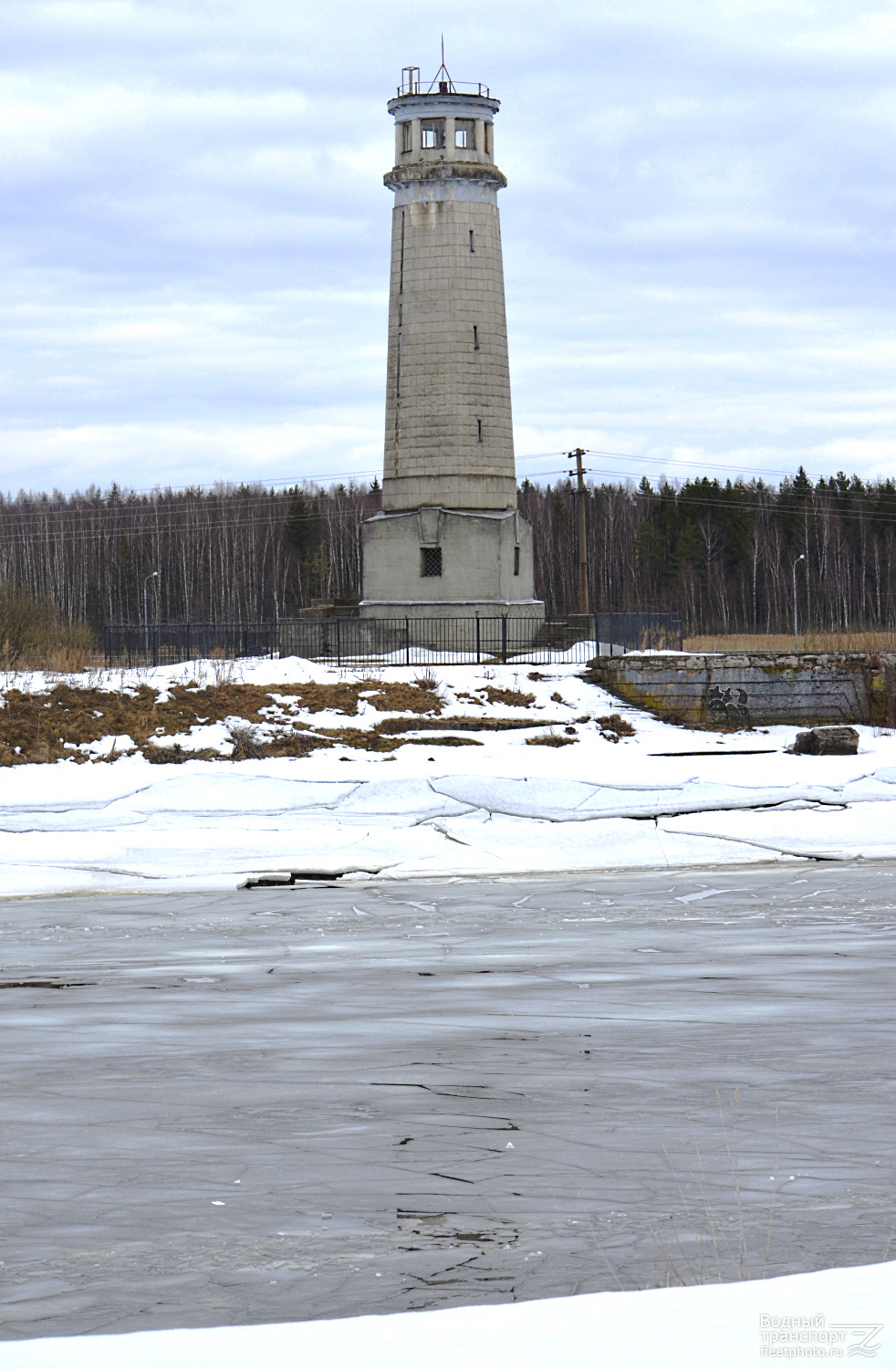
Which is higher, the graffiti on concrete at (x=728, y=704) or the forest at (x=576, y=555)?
the forest at (x=576, y=555)

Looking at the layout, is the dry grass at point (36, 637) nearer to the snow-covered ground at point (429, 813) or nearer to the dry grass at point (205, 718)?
the dry grass at point (205, 718)

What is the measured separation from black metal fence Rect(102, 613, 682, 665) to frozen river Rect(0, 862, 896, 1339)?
23.1 m

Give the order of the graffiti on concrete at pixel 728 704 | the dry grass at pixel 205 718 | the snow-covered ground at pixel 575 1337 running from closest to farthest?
the snow-covered ground at pixel 575 1337 → the dry grass at pixel 205 718 → the graffiti on concrete at pixel 728 704

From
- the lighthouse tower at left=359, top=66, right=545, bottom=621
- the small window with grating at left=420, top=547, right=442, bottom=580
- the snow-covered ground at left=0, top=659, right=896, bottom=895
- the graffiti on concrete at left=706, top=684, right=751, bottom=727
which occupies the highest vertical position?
the lighthouse tower at left=359, top=66, right=545, bottom=621

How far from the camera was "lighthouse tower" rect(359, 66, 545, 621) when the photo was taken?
125 ft

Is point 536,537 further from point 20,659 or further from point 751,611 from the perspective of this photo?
point 20,659

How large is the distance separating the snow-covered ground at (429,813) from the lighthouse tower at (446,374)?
43.2 ft

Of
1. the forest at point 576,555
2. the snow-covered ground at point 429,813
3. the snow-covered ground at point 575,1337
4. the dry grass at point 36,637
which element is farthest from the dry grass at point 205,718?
the forest at point 576,555

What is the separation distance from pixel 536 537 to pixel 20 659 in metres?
73.8

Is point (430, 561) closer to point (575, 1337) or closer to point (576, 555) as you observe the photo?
point (575, 1337)

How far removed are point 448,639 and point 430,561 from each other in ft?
7.56

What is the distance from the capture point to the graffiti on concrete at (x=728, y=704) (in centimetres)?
2942

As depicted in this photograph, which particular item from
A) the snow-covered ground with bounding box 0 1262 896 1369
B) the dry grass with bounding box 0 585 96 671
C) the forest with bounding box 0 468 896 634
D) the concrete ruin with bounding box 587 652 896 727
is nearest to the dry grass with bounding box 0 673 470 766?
the dry grass with bounding box 0 585 96 671

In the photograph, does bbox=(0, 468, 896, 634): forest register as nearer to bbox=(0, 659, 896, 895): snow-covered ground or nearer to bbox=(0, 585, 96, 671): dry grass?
bbox=(0, 585, 96, 671): dry grass
